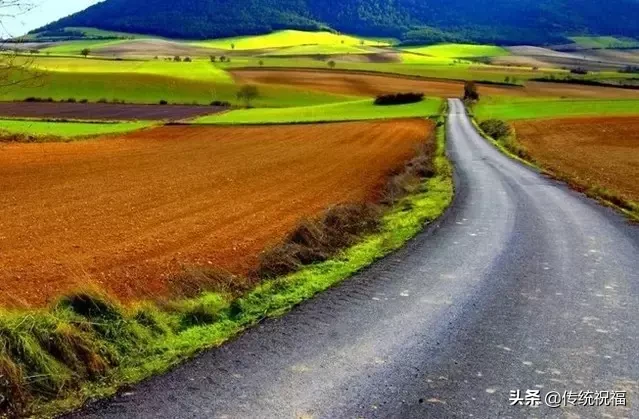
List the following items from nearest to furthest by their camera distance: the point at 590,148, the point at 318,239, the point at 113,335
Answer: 1. the point at 113,335
2. the point at 318,239
3. the point at 590,148

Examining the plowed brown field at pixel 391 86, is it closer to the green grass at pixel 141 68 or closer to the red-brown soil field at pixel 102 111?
the green grass at pixel 141 68

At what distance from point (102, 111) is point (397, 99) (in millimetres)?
43216

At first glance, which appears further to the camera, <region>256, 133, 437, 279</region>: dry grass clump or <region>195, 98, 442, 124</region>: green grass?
<region>195, 98, 442, 124</region>: green grass

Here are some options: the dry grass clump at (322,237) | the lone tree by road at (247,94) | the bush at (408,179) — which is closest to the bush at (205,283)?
the dry grass clump at (322,237)

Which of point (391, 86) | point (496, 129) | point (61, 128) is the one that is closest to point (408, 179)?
point (496, 129)

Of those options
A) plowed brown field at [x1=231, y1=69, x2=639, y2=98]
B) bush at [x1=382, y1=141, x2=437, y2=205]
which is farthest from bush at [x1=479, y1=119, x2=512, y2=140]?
plowed brown field at [x1=231, y1=69, x2=639, y2=98]

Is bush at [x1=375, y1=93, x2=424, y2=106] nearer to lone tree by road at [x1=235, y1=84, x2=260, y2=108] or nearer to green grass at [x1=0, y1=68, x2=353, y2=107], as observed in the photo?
green grass at [x1=0, y1=68, x2=353, y2=107]

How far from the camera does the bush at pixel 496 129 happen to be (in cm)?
5621

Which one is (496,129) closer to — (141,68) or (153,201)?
(153,201)

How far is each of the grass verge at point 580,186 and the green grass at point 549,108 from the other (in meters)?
30.2

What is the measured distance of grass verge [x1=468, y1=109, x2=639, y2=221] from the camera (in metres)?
21.2

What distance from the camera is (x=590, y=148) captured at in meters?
47.2

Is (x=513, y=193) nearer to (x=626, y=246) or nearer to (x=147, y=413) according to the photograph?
(x=626, y=246)

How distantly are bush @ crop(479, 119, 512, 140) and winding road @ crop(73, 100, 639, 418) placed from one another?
42191mm
